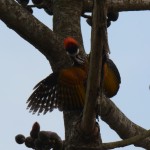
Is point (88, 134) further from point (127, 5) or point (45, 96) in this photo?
point (127, 5)

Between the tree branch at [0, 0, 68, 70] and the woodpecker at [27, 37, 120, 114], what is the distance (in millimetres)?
105

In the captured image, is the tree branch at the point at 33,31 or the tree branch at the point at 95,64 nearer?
the tree branch at the point at 95,64

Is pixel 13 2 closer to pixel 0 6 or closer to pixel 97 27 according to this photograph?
pixel 0 6

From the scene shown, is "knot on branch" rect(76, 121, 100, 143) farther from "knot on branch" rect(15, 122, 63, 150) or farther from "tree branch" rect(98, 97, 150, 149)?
"tree branch" rect(98, 97, 150, 149)

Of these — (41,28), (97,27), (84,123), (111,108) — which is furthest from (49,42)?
(97,27)

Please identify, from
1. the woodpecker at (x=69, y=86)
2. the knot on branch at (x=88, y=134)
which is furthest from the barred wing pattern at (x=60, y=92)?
the knot on branch at (x=88, y=134)

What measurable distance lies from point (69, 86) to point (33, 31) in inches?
18.1

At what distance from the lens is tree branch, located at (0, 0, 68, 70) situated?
346 cm

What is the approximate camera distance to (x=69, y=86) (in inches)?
146

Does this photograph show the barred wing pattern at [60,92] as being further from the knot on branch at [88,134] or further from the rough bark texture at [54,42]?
the knot on branch at [88,134]

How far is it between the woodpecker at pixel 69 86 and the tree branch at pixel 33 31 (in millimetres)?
105

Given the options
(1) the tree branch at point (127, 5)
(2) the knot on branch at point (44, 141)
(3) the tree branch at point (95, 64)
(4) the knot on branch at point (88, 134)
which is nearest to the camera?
(3) the tree branch at point (95, 64)

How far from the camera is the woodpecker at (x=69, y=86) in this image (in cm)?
352

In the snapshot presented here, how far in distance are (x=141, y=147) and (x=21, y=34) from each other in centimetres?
104
